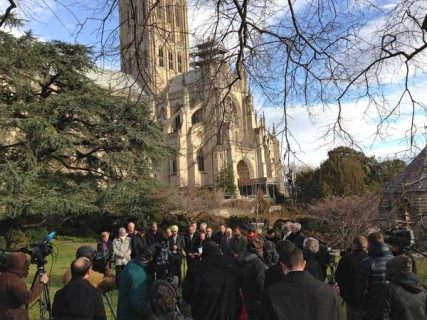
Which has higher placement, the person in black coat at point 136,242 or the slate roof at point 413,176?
the slate roof at point 413,176

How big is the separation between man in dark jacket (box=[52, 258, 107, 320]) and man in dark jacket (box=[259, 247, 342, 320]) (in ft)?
4.81

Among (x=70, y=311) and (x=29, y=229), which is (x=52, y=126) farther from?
(x=70, y=311)

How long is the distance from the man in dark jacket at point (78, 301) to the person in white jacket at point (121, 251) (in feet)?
17.8

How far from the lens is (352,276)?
4.84 metres

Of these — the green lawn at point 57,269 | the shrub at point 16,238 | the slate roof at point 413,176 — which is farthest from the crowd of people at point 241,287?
the shrub at point 16,238

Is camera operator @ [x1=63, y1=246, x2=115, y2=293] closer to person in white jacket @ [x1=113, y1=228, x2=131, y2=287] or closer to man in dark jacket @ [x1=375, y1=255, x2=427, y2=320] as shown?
man in dark jacket @ [x1=375, y1=255, x2=427, y2=320]

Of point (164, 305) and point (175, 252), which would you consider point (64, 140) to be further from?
point (164, 305)

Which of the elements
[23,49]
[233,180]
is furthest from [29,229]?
[233,180]

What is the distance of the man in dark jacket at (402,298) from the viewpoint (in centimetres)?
303

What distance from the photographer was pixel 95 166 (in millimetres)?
21578

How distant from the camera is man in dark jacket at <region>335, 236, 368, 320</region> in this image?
474cm

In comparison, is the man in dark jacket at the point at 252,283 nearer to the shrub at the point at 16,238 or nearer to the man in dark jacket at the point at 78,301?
the man in dark jacket at the point at 78,301

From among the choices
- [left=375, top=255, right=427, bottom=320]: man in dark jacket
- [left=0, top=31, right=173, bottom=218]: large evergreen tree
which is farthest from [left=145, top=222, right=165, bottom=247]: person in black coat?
[left=0, top=31, right=173, bottom=218]: large evergreen tree

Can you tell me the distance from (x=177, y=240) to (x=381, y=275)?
576 centimetres
